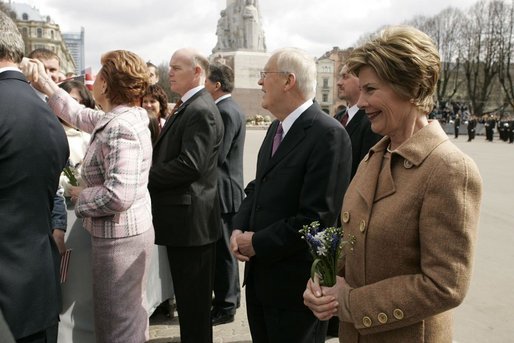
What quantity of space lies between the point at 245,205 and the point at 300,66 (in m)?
0.93

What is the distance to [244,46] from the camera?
37.7 m

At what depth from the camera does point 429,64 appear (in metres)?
1.81

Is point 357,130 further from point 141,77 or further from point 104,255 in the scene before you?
point 104,255

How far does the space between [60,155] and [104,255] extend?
2.61ft

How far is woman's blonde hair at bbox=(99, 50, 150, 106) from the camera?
2969 millimetres

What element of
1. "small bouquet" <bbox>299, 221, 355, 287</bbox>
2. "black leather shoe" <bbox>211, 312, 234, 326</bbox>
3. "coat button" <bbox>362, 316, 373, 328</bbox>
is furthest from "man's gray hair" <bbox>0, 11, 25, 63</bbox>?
"black leather shoe" <bbox>211, 312, 234, 326</bbox>

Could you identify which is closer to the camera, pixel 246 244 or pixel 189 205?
pixel 246 244

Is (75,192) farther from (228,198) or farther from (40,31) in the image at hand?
(40,31)

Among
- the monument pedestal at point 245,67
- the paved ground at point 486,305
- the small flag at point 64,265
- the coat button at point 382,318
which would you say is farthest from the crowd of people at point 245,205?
the monument pedestal at point 245,67

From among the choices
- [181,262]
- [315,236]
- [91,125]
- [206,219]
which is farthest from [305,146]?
[91,125]

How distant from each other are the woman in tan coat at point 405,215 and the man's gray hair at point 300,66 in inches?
38.6

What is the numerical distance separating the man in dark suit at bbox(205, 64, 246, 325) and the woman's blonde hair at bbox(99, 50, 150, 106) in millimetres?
1876

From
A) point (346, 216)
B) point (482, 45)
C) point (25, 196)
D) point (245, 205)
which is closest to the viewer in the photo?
point (346, 216)

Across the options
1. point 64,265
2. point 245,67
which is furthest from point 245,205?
point 245,67
